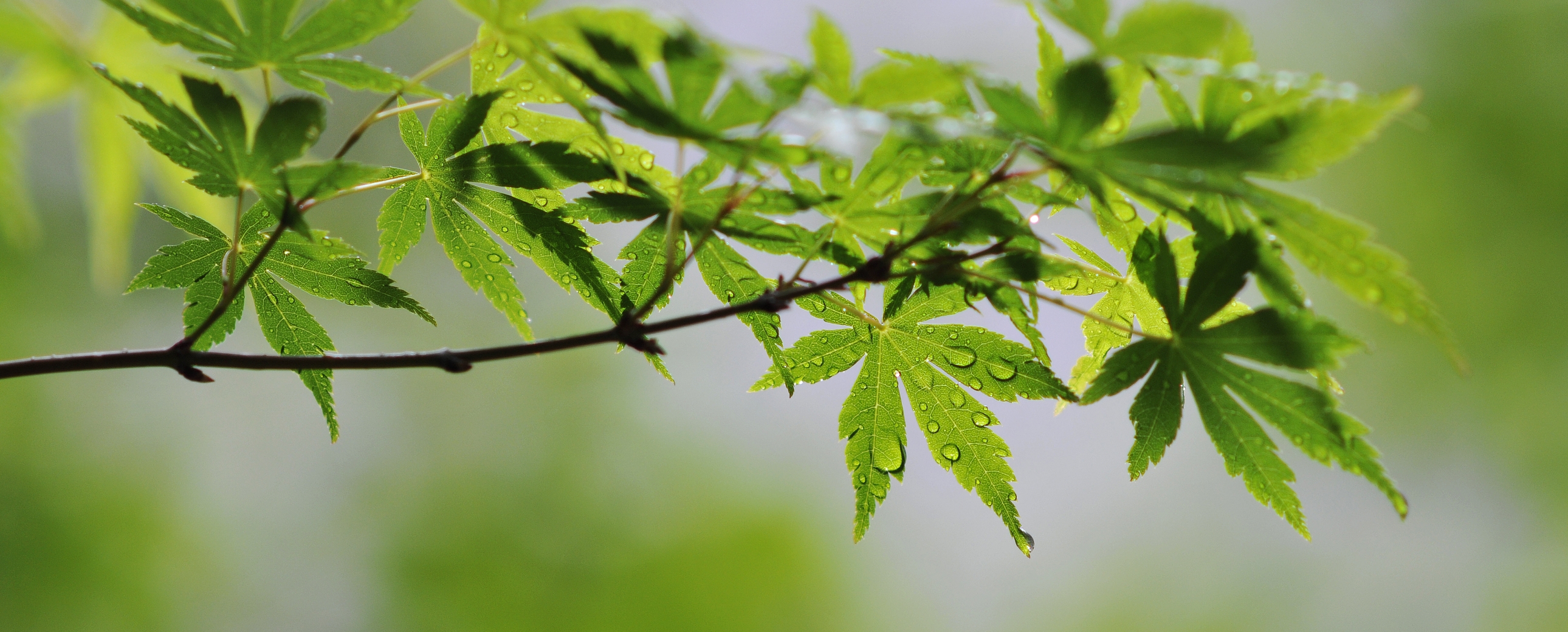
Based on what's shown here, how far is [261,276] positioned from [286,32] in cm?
51

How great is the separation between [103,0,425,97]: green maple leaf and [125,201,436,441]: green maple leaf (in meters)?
0.31

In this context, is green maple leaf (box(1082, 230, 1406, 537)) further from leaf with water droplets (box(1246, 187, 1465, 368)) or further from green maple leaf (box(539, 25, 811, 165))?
green maple leaf (box(539, 25, 811, 165))

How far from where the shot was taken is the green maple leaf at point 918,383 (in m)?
1.32

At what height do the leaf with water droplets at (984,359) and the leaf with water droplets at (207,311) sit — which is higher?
the leaf with water droplets at (984,359)

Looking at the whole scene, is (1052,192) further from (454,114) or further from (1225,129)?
(454,114)

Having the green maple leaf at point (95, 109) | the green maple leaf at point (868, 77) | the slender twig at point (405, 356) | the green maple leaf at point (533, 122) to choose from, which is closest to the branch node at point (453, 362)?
the slender twig at point (405, 356)

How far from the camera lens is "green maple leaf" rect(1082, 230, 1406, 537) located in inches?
42.1

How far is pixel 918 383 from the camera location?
1413mm

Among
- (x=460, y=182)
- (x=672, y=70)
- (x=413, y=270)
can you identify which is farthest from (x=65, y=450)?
(x=672, y=70)

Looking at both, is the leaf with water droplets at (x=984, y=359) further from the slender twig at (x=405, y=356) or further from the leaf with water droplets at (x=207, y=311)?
the leaf with water droplets at (x=207, y=311)

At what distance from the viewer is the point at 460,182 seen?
4.29ft

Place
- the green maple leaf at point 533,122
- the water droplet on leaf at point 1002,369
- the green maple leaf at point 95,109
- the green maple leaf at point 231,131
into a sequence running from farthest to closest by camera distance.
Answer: the green maple leaf at point 95,109 → the water droplet on leaf at point 1002,369 → the green maple leaf at point 533,122 → the green maple leaf at point 231,131

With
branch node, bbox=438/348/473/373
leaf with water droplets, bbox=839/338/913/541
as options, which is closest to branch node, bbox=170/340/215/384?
branch node, bbox=438/348/473/373

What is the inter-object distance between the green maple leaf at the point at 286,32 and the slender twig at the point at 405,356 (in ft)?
1.09
